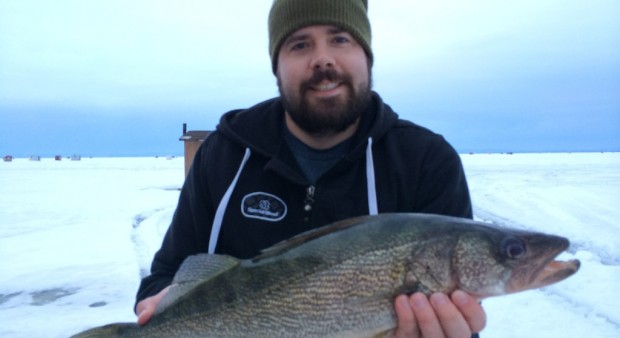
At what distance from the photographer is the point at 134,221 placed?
974cm

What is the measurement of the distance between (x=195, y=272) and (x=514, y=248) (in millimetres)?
1482

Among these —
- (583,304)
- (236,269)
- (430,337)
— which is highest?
(236,269)

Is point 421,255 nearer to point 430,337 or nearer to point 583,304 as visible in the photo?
point 430,337

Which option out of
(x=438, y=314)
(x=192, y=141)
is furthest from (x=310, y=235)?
(x=192, y=141)

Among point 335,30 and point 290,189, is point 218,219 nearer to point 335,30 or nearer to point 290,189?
point 290,189

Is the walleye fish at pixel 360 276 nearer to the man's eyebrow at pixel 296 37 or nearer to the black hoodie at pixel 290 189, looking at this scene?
the black hoodie at pixel 290 189

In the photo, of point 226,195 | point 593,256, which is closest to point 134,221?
point 226,195

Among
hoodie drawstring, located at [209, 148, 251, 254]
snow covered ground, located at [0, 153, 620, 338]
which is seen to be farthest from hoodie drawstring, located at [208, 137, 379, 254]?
snow covered ground, located at [0, 153, 620, 338]

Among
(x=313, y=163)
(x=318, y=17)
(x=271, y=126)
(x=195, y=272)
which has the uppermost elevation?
(x=318, y=17)

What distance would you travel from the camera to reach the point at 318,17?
2982 millimetres

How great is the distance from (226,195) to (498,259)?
164 cm

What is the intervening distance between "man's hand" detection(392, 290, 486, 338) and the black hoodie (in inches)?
34.9

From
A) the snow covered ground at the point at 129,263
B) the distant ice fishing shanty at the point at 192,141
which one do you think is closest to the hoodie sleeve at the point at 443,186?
the snow covered ground at the point at 129,263

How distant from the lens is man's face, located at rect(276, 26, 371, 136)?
2861mm
